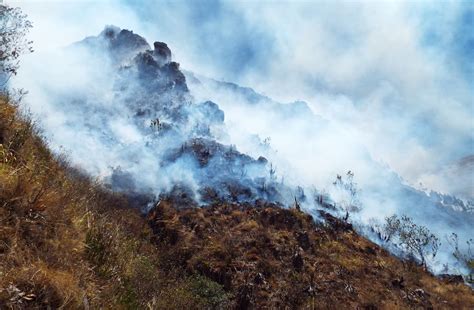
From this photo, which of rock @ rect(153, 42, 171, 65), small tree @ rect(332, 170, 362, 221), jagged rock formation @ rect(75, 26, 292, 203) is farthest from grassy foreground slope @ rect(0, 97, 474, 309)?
rock @ rect(153, 42, 171, 65)

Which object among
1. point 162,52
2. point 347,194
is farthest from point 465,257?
point 162,52

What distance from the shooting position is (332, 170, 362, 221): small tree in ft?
363

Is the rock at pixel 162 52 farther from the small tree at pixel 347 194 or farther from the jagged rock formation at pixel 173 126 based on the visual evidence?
the small tree at pixel 347 194

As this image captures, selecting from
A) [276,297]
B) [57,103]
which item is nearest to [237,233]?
[276,297]

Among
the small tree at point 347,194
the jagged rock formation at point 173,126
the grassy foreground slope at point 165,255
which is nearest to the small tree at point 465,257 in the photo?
the grassy foreground slope at point 165,255

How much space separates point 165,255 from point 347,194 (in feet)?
286

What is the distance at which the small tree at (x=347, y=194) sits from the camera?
363 feet

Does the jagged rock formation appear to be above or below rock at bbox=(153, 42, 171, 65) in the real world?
below

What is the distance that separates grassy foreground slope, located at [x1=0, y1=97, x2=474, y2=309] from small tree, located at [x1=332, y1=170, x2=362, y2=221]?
54.5 meters

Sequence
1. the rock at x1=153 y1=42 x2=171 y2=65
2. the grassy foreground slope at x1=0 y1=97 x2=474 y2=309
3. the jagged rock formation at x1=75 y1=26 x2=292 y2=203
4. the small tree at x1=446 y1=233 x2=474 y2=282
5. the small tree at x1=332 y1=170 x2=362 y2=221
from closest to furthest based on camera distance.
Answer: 1. the grassy foreground slope at x1=0 y1=97 x2=474 y2=309
2. the small tree at x1=446 y1=233 x2=474 y2=282
3. the jagged rock formation at x1=75 y1=26 x2=292 y2=203
4. the rock at x1=153 y1=42 x2=171 y2=65
5. the small tree at x1=332 y1=170 x2=362 y2=221

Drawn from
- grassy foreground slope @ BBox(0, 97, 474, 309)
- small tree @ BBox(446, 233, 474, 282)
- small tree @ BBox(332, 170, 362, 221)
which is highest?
small tree @ BBox(332, 170, 362, 221)

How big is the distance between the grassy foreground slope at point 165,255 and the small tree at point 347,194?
54.5 metres

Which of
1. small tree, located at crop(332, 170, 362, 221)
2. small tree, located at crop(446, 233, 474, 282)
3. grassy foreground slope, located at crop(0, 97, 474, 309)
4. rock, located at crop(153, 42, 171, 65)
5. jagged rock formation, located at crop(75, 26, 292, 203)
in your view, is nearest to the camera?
grassy foreground slope, located at crop(0, 97, 474, 309)

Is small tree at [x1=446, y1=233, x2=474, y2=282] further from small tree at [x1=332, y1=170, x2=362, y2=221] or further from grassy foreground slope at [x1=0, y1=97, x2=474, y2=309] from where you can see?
small tree at [x1=332, y1=170, x2=362, y2=221]
